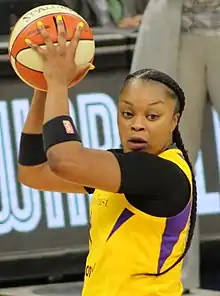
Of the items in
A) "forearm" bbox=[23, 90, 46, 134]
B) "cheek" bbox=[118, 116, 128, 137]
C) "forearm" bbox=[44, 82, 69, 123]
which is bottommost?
"forearm" bbox=[23, 90, 46, 134]

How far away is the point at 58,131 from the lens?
7.06 feet

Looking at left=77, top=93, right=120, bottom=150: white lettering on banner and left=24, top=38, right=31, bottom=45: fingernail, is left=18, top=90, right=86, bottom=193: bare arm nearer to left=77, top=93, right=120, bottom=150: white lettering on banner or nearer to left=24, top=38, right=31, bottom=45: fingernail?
left=24, top=38, right=31, bottom=45: fingernail

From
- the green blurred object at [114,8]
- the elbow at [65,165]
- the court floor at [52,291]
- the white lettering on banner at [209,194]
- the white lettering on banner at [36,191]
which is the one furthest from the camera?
the green blurred object at [114,8]

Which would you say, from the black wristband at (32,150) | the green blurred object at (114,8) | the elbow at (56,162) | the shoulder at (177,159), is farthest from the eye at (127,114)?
the green blurred object at (114,8)

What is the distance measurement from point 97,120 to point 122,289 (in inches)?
88.0

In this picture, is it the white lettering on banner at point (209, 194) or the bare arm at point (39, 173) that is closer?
the bare arm at point (39, 173)

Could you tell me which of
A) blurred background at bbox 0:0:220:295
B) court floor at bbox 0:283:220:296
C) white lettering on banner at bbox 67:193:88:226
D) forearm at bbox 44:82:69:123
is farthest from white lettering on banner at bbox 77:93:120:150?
forearm at bbox 44:82:69:123

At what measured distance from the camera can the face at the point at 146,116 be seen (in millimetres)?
2234

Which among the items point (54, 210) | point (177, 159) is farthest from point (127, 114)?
point (54, 210)

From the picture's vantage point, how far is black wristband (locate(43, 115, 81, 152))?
215 centimetres

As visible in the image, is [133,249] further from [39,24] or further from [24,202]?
[24,202]

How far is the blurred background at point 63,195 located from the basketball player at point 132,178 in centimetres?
206

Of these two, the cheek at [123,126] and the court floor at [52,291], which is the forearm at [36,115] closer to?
the cheek at [123,126]

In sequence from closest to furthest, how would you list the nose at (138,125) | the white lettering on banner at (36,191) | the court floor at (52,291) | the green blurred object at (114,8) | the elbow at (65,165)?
1. the elbow at (65,165)
2. the nose at (138,125)
3. the court floor at (52,291)
4. the white lettering on banner at (36,191)
5. the green blurred object at (114,8)
